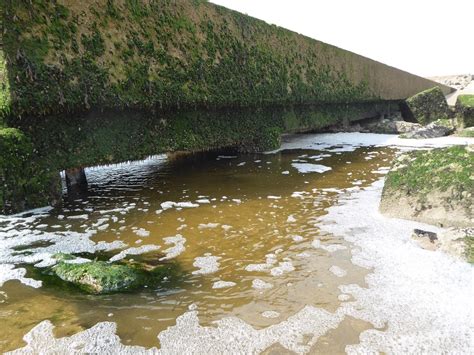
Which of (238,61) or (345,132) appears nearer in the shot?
(238,61)

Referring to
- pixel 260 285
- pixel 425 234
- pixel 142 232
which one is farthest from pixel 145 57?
pixel 425 234

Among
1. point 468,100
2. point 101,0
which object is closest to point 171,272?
point 101,0

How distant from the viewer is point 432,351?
2557mm

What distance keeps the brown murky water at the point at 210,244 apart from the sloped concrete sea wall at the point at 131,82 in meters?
1.00

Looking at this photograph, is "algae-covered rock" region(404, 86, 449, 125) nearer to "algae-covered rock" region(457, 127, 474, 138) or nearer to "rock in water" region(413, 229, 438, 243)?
"algae-covered rock" region(457, 127, 474, 138)

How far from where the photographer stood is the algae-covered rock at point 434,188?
498cm

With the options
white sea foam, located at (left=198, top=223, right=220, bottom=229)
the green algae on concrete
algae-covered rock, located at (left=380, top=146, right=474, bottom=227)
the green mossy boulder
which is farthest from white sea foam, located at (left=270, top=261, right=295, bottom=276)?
the green mossy boulder

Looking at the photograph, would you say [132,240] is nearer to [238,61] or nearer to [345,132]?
[238,61]

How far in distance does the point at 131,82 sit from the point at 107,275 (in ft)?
16.6

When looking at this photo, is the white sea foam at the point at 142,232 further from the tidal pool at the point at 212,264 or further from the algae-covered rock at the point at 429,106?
the algae-covered rock at the point at 429,106

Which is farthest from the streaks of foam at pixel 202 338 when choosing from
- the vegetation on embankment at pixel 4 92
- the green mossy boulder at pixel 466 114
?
the green mossy boulder at pixel 466 114

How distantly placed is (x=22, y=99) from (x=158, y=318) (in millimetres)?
4828

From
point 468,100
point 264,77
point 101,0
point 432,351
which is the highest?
point 101,0

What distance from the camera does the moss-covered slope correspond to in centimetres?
606
